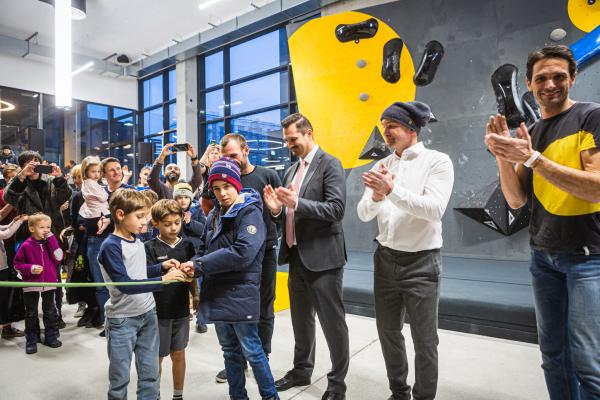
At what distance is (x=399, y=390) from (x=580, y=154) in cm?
135

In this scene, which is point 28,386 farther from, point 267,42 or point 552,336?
point 267,42

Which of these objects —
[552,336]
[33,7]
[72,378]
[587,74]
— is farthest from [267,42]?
[552,336]

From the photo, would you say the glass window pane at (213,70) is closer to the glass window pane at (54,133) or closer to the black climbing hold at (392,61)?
the glass window pane at (54,133)

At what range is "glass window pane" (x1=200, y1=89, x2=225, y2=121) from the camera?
9155mm

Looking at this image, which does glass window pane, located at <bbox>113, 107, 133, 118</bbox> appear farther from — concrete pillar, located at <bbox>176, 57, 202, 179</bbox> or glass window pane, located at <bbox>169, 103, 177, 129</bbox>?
concrete pillar, located at <bbox>176, 57, 202, 179</bbox>

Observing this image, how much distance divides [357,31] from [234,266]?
5425mm

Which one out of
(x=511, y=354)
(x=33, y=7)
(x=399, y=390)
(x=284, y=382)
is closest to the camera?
(x=399, y=390)

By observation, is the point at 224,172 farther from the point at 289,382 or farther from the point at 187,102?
the point at 187,102

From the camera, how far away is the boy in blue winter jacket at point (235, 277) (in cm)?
170

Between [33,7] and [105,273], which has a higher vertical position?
[33,7]

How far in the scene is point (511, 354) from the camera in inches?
102

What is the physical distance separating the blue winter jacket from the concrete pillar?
8060 millimetres

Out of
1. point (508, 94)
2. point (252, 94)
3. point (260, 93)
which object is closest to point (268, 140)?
point (260, 93)

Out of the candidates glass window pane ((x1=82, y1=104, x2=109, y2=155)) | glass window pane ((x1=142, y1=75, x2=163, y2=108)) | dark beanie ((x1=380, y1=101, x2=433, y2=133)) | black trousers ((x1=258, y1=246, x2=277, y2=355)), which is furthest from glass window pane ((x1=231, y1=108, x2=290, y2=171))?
dark beanie ((x1=380, y1=101, x2=433, y2=133))
